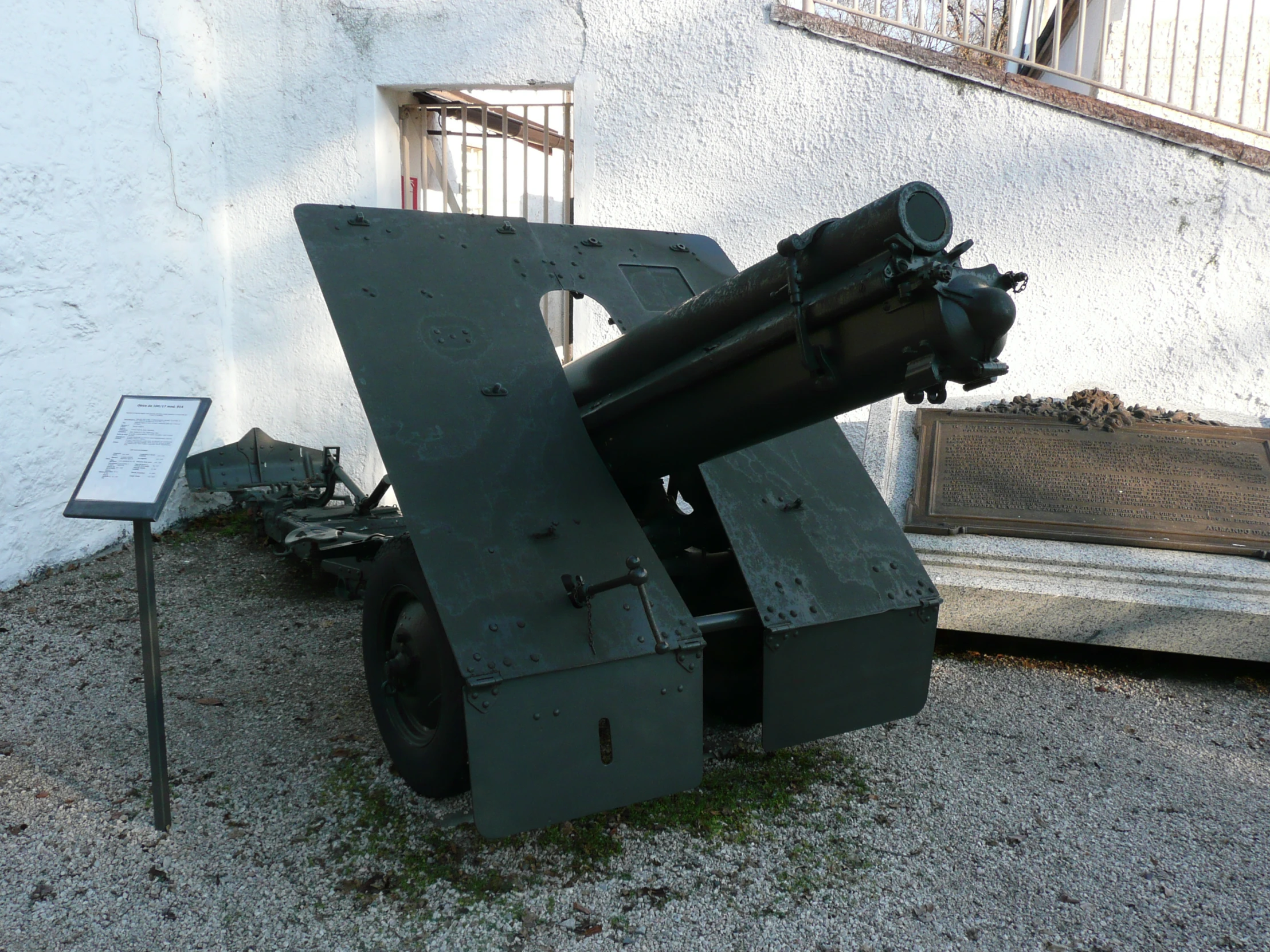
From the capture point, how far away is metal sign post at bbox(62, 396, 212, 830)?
2510mm

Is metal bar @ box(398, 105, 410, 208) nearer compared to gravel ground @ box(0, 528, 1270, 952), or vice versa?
gravel ground @ box(0, 528, 1270, 952)

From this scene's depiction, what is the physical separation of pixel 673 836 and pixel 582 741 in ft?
1.75

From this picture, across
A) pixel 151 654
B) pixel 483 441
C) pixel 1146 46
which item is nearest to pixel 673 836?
pixel 483 441

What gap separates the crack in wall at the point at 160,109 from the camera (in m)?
5.36

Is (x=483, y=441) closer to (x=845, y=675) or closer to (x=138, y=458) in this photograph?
(x=138, y=458)

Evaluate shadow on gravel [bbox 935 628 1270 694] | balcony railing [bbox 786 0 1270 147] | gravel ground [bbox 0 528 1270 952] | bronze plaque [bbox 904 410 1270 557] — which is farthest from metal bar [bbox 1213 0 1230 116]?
gravel ground [bbox 0 528 1270 952]

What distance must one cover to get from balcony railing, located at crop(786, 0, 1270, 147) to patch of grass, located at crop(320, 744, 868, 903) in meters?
4.37

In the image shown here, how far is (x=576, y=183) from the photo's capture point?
5906 mm

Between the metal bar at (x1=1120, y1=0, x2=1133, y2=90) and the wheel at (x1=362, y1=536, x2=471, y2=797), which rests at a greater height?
the metal bar at (x1=1120, y1=0, x2=1133, y2=90)

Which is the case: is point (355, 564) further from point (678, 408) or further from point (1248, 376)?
point (1248, 376)

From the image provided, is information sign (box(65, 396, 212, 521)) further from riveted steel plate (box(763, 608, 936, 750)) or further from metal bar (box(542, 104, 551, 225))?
metal bar (box(542, 104, 551, 225))

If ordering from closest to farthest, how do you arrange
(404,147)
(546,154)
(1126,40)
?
(1126,40) < (546,154) < (404,147)

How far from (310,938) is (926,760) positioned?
1965 mm

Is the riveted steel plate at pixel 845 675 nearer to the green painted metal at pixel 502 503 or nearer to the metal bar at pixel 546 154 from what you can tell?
the green painted metal at pixel 502 503
